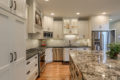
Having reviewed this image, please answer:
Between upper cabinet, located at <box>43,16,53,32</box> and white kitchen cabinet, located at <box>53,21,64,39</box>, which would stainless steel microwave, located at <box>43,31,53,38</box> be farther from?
white kitchen cabinet, located at <box>53,21,64,39</box>

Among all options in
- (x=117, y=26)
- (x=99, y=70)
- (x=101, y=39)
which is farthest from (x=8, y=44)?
(x=117, y=26)

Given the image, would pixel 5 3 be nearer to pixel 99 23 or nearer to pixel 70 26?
pixel 70 26

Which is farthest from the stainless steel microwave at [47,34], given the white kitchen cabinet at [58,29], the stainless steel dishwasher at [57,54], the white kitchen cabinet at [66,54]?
the white kitchen cabinet at [66,54]

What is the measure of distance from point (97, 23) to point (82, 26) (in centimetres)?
91

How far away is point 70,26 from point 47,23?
1.42 m

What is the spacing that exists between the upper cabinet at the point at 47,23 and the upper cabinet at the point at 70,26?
0.87m

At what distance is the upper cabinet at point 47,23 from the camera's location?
16.9 ft

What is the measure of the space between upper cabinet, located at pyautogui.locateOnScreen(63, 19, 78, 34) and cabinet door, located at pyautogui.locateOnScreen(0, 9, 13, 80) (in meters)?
4.43

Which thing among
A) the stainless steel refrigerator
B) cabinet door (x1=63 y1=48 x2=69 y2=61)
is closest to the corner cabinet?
cabinet door (x1=63 y1=48 x2=69 y2=61)

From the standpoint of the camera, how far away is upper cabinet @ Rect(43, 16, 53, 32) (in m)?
5.14

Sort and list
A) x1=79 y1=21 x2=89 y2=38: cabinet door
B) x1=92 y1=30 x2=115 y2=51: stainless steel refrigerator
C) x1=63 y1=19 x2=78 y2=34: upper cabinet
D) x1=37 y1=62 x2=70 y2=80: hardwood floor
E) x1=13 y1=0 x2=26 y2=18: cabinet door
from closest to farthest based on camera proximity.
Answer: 1. x1=13 y1=0 x2=26 y2=18: cabinet door
2. x1=37 y1=62 x2=70 y2=80: hardwood floor
3. x1=92 y1=30 x2=115 y2=51: stainless steel refrigerator
4. x1=63 y1=19 x2=78 y2=34: upper cabinet
5. x1=79 y1=21 x2=89 y2=38: cabinet door

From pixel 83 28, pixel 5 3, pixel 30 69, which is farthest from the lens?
pixel 83 28

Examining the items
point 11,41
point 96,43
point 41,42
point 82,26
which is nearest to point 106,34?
point 96,43

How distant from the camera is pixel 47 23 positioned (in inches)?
206
